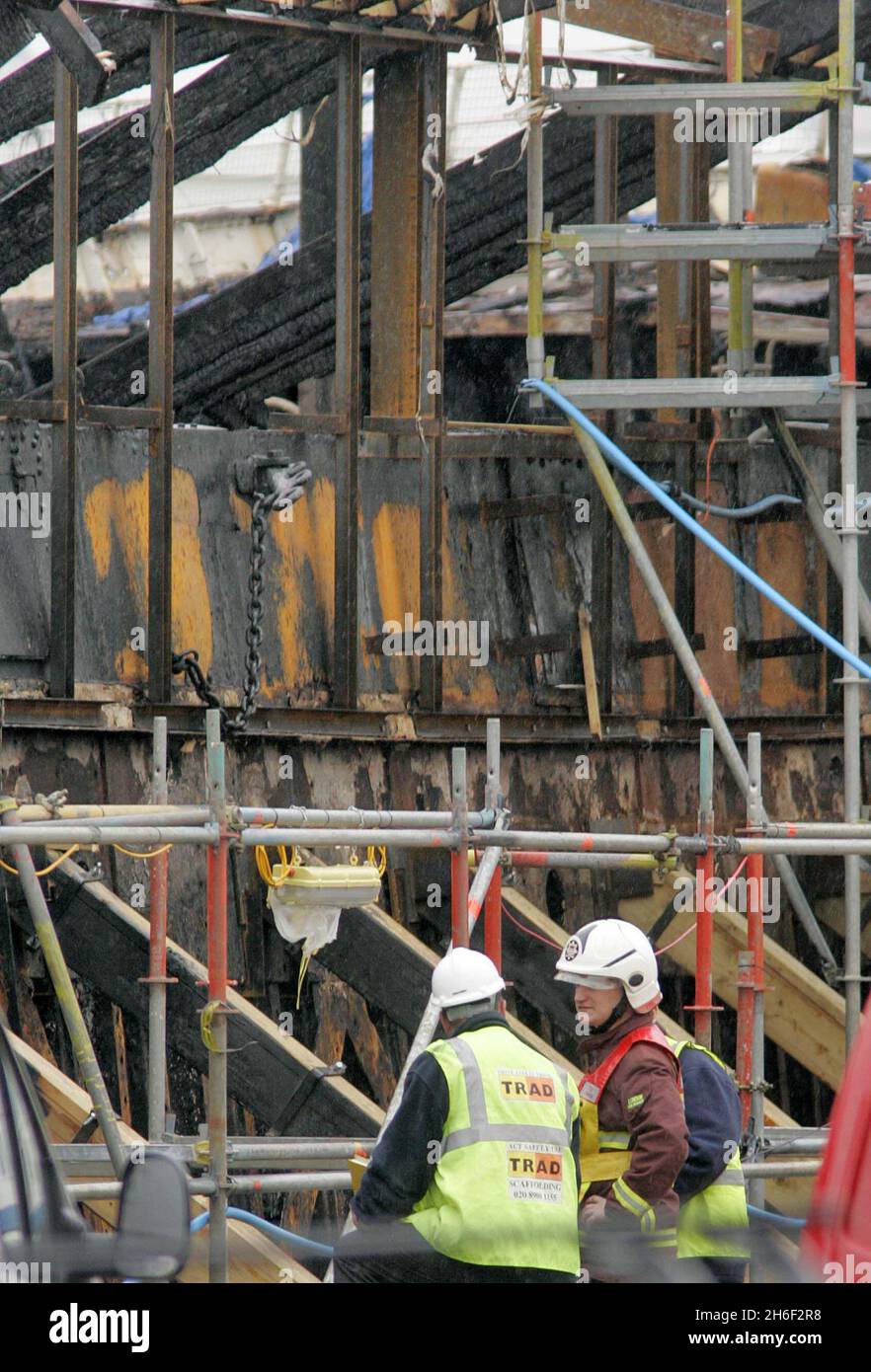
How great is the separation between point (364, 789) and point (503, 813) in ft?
9.29

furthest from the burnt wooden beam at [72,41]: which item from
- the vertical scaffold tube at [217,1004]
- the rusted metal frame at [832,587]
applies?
the rusted metal frame at [832,587]

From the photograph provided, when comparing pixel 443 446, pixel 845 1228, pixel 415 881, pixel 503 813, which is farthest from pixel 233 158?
pixel 845 1228

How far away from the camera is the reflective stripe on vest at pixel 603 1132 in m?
7.23

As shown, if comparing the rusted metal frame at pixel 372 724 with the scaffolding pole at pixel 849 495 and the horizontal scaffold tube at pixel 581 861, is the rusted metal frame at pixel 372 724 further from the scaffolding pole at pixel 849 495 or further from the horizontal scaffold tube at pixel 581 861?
the horizontal scaffold tube at pixel 581 861

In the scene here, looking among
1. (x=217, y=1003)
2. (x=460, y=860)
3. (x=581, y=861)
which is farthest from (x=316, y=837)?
(x=581, y=861)

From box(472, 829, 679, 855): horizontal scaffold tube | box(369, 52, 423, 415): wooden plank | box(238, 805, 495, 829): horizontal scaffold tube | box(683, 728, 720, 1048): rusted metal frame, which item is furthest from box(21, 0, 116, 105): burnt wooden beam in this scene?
box(683, 728, 720, 1048): rusted metal frame

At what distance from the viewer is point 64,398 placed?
37.1 feet

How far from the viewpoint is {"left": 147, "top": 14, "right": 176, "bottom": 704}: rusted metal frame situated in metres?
11.5

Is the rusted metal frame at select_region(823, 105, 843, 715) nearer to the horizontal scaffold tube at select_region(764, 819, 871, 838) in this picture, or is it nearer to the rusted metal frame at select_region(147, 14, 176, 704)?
the horizontal scaffold tube at select_region(764, 819, 871, 838)

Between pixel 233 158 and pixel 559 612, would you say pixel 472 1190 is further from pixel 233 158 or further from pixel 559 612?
pixel 233 158

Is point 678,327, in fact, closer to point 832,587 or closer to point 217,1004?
point 832,587

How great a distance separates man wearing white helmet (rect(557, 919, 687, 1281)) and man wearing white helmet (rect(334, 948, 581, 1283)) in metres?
0.32
